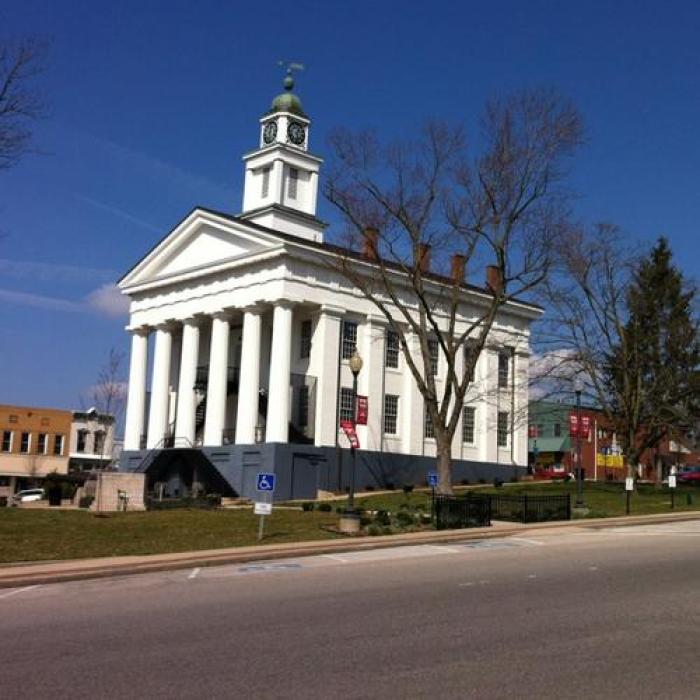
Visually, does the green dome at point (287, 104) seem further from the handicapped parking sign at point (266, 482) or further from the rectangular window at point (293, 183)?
the handicapped parking sign at point (266, 482)

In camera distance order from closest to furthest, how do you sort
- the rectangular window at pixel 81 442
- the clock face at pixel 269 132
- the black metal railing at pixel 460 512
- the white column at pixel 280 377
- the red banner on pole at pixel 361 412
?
the black metal railing at pixel 460 512 → the red banner on pole at pixel 361 412 → the white column at pixel 280 377 → the clock face at pixel 269 132 → the rectangular window at pixel 81 442

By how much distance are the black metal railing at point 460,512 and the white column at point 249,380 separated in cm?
2282

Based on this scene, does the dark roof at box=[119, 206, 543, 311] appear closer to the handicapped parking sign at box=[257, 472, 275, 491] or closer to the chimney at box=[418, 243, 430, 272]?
the chimney at box=[418, 243, 430, 272]

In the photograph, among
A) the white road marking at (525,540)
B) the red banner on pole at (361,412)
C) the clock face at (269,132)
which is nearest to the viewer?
the white road marking at (525,540)

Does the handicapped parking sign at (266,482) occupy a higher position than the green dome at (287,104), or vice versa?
the green dome at (287,104)

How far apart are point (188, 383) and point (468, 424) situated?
56.2 ft

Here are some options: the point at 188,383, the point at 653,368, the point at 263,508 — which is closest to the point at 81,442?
the point at 188,383

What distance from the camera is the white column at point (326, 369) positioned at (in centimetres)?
4834

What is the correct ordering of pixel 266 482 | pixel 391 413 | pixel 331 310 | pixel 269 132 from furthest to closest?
pixel 269 132 < pixel 391 413 < pixel 331 310 < pixel 266 482

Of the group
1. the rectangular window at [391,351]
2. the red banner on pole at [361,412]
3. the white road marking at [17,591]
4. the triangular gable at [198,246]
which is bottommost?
the white road marking at [17,591]

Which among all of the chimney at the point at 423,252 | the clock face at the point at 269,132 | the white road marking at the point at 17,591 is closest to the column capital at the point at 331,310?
the chimney at the point at 423,252

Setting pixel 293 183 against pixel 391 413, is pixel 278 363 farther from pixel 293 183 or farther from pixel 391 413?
pixel 293 183

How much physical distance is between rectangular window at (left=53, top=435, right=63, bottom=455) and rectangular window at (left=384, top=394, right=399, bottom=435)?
45.3 m

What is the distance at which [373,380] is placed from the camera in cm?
5131
